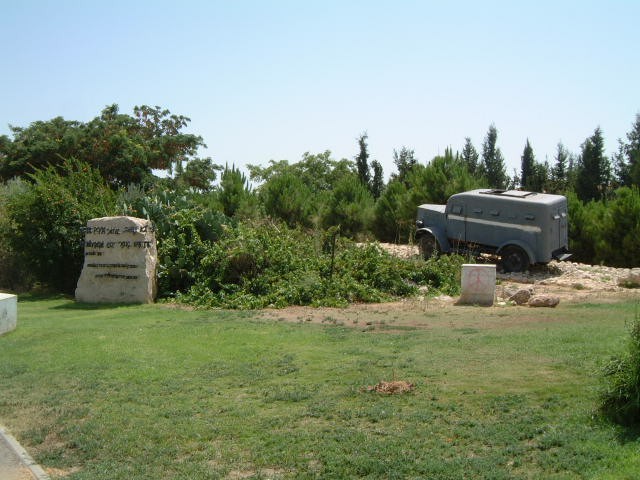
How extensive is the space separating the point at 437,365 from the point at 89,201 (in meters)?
12.5

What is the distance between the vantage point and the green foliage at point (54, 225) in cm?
1772

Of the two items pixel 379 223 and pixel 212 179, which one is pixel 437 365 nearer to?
pixel 379 223

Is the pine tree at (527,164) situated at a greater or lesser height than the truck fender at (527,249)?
greater

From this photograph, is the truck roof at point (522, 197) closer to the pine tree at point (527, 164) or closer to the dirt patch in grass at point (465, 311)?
the dirt patch in grass at point (465, 311)

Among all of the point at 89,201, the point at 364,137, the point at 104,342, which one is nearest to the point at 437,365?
the point at 104,342

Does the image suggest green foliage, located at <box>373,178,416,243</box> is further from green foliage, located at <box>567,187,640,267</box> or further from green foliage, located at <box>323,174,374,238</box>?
green foliage, located at <box>567,187,640,267</box>

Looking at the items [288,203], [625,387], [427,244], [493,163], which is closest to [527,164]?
[493,163]

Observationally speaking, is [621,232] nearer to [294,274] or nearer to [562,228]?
[562,228]

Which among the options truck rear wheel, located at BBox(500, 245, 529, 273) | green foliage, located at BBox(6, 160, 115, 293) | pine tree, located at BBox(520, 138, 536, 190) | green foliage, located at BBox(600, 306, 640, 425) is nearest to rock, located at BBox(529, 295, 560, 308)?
truck rear wheel, located at BBox(500, 245, 529, 273)

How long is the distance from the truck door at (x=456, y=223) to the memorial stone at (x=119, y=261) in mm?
7732

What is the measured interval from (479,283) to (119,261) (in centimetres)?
733

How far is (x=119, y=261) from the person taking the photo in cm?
1571

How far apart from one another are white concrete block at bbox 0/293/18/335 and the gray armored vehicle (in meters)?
9.98

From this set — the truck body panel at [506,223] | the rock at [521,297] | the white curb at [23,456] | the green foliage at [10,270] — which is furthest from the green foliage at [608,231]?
the white curb at [23,456]
